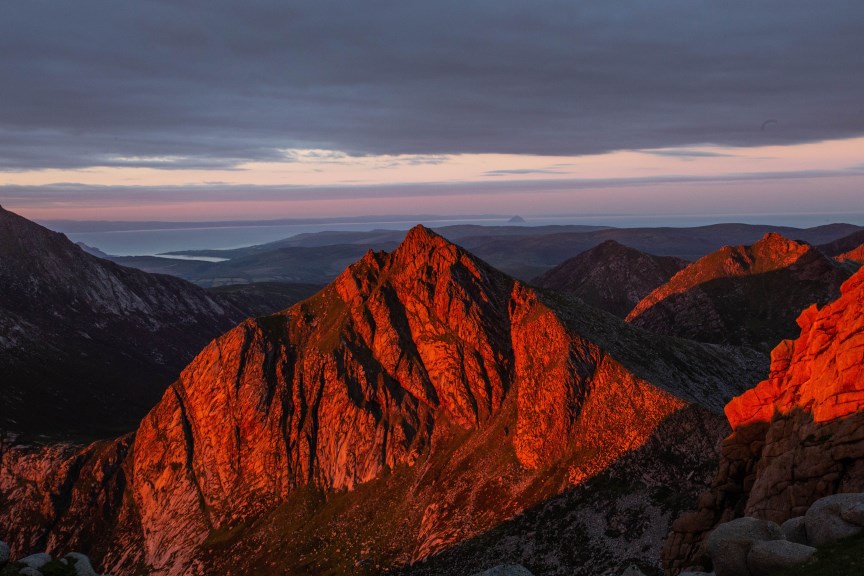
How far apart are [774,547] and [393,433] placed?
296ft

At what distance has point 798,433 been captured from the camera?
45.2 metres

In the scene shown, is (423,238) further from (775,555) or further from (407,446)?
(775,555)

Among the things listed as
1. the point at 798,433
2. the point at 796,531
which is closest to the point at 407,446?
the point at 798,433

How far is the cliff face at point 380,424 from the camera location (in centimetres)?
9869

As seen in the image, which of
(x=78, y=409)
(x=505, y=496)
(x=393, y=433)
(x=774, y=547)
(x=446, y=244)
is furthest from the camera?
(x=78, y=409)

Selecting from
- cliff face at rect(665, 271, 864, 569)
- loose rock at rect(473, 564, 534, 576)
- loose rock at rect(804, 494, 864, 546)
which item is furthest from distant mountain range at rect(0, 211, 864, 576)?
loose rock at rect(804, 494, 864, 546)

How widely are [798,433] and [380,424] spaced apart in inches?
3358

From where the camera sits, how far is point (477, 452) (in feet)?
357

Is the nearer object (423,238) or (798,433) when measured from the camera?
(798,433)

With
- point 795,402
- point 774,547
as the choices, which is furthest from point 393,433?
point 774,547

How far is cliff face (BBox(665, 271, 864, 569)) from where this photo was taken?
135 feet

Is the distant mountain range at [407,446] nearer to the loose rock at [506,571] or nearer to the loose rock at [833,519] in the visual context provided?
the loose rock at [506,571]

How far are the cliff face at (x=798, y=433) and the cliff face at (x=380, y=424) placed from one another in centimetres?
3880

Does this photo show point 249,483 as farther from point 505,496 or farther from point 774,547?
point 774,547
